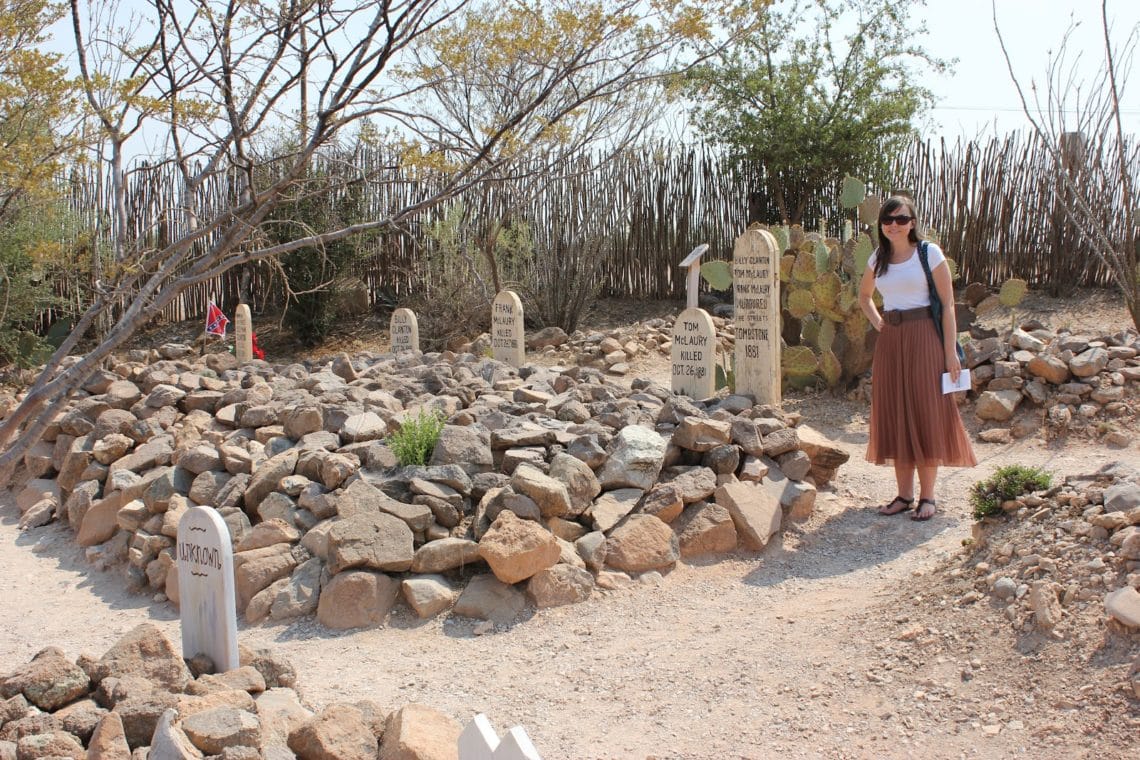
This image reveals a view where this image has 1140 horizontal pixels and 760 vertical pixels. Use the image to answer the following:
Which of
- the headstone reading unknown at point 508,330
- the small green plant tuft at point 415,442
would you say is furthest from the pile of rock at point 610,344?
the small green plant tuft at point 415,442

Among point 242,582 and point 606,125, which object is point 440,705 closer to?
point 242,582

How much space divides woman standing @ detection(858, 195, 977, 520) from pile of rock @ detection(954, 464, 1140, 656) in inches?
34.1

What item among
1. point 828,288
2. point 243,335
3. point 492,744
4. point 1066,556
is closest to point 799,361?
point 828,288

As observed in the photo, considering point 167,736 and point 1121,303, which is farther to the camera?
point 1121,303

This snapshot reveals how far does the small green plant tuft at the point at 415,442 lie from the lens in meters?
4.95

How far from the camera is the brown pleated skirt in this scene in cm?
473

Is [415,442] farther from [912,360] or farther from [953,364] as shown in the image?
[953,364]

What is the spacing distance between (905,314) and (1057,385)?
2.54 metres

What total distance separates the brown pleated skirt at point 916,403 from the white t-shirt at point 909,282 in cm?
9

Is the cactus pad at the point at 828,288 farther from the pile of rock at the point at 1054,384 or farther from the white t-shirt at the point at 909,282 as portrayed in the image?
the white t-shirt at the point at 909,282

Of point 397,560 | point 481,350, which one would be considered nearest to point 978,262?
point 481,350

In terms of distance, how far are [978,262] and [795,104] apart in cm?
268

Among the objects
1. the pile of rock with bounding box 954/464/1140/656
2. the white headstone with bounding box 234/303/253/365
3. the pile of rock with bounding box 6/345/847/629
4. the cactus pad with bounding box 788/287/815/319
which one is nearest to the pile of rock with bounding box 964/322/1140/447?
the cactus pad with bounding box 788/287/815/319

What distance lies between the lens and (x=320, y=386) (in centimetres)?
650
